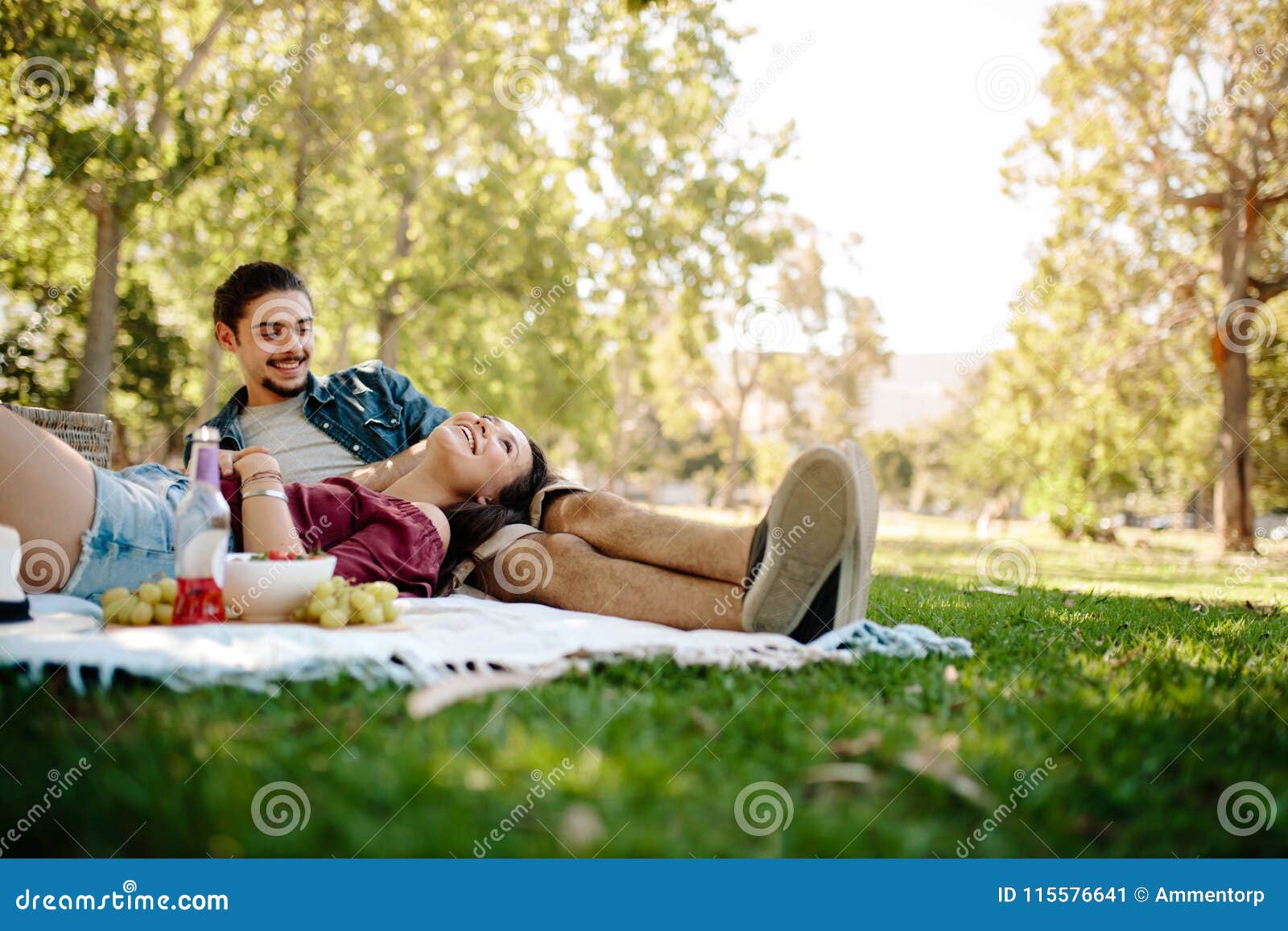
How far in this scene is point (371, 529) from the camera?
11.3 ft

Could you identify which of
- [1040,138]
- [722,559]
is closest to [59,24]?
[722,559]

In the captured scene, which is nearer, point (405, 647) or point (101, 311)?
point (405, 647)

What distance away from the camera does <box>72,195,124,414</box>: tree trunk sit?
336 inches

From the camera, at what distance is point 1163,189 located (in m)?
12.1

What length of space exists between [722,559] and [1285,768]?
5.43ft

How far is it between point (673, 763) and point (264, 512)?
198cm

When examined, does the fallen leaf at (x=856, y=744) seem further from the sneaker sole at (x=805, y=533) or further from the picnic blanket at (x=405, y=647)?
the sneaker sole at (x=805, y=533)

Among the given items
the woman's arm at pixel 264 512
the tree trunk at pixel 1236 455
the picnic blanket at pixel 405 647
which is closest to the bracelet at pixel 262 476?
the woman's arm at pixel 264 512

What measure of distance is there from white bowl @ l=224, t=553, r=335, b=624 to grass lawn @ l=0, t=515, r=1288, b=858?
58 centimetres

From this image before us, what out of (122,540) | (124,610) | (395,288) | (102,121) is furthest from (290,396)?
(395,288)

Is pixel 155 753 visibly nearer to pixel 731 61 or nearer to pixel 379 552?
pixel 379 552

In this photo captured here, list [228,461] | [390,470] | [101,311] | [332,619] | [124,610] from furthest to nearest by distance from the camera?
[101,311] < [390,470] < [228,461] < [332,619] < [124,610]

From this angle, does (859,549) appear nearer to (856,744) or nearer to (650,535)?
(650,535)
